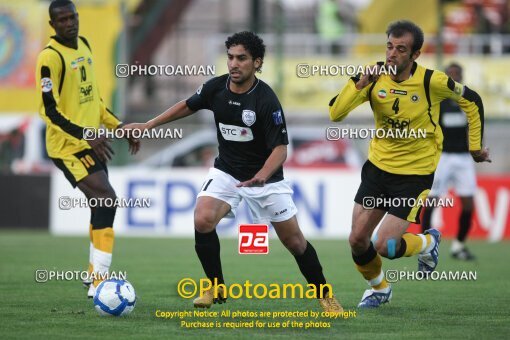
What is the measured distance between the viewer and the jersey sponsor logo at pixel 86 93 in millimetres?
9945

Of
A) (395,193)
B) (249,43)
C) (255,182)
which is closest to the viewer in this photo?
(255,182)

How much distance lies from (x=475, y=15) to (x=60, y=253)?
13207 mm

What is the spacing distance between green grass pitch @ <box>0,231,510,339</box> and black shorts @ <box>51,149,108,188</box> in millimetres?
1142

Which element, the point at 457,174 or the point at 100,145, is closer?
the point at 100,145

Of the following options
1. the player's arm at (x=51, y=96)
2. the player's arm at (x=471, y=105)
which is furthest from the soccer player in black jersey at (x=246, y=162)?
the player's arm at (x=471, y=105)

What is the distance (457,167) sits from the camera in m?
15.4

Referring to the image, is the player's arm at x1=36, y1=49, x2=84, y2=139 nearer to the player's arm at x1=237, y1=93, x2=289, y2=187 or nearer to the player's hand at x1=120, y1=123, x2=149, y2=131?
the player's hand at x1=120, y1=123, x2=149, y2=131

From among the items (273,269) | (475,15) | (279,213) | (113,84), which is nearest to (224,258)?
(273,269)

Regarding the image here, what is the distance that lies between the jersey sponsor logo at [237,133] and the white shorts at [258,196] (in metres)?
0.32

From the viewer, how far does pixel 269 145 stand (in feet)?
28.3

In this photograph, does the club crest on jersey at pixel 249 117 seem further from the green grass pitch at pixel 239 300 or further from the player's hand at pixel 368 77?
the green grass pitch at pixel 239 300

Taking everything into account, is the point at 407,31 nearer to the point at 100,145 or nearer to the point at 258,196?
the point at 258,196

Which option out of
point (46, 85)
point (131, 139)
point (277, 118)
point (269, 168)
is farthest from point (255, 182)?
point (46, 85)

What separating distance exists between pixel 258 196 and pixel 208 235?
0.56 meters
